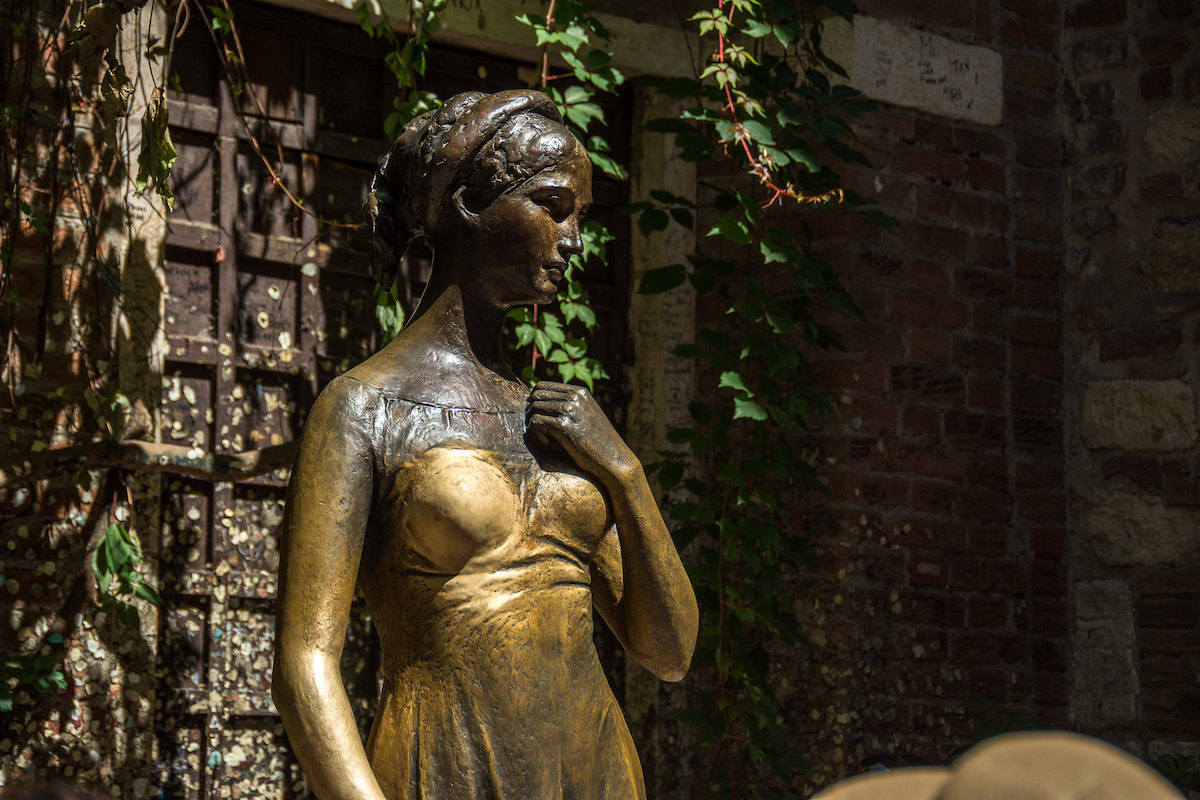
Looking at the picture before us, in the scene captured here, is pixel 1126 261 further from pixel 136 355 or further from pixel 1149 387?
pixel 136 355

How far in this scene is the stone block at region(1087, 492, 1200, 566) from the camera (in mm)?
4234

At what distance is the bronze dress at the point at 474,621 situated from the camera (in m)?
1.88

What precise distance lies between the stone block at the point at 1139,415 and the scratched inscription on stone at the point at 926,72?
90 centimetres


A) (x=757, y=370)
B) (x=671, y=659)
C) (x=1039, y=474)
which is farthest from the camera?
(x=1039, y=474)

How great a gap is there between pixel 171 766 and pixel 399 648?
77.2 inches

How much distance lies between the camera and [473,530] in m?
1.89

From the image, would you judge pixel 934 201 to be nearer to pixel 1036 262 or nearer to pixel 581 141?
pixel 1036 262

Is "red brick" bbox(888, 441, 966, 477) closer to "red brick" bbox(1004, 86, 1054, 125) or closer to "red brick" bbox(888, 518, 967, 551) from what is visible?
"red brick" bbox(888, 518, 967, 551)

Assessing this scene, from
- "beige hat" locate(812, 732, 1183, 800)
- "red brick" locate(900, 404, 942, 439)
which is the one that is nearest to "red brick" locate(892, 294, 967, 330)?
"red brick" locate(900, 404, 942, 439)

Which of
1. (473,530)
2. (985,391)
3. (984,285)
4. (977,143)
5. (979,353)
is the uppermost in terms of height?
(977,143)

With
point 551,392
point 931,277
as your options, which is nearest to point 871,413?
point 931,277

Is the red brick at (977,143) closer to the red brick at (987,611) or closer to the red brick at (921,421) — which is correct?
the red brick at (921,421)

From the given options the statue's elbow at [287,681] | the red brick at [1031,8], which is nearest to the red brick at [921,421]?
the red brick at [1031,8]

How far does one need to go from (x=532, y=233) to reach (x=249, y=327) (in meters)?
2.01
